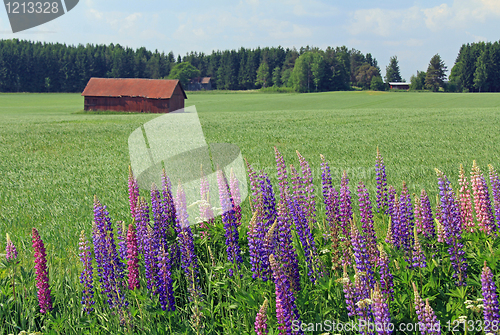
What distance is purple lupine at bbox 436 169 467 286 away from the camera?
3.39m

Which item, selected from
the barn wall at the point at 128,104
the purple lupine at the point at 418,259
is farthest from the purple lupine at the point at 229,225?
the barn wall at the point at 128,104

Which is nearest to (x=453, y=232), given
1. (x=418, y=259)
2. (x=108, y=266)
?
(x=418, y=259)

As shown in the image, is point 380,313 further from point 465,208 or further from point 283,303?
point 465,208

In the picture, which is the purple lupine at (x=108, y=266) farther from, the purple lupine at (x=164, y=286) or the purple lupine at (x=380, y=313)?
the purple lupine at (x=380, y=313)

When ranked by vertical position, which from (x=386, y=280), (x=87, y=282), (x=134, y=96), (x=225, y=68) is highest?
(x=225, y=68)

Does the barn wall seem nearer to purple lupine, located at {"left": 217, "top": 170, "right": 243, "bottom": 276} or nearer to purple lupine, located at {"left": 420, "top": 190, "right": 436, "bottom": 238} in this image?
purple lupine, located at {"left": 217, "top": 170, "right": 243, "bottom": 276}

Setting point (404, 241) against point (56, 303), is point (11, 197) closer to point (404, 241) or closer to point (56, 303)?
point (56, 303)

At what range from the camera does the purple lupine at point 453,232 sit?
339 centimetres

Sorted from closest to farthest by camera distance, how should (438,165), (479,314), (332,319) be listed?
(479,314) < (332,319) < (438,165)

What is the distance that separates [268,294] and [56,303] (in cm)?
197

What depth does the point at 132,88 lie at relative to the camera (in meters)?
62.5

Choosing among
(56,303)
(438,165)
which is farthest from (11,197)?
(438,165)

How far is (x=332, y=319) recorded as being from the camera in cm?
312

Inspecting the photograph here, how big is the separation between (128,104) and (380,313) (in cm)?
6358
